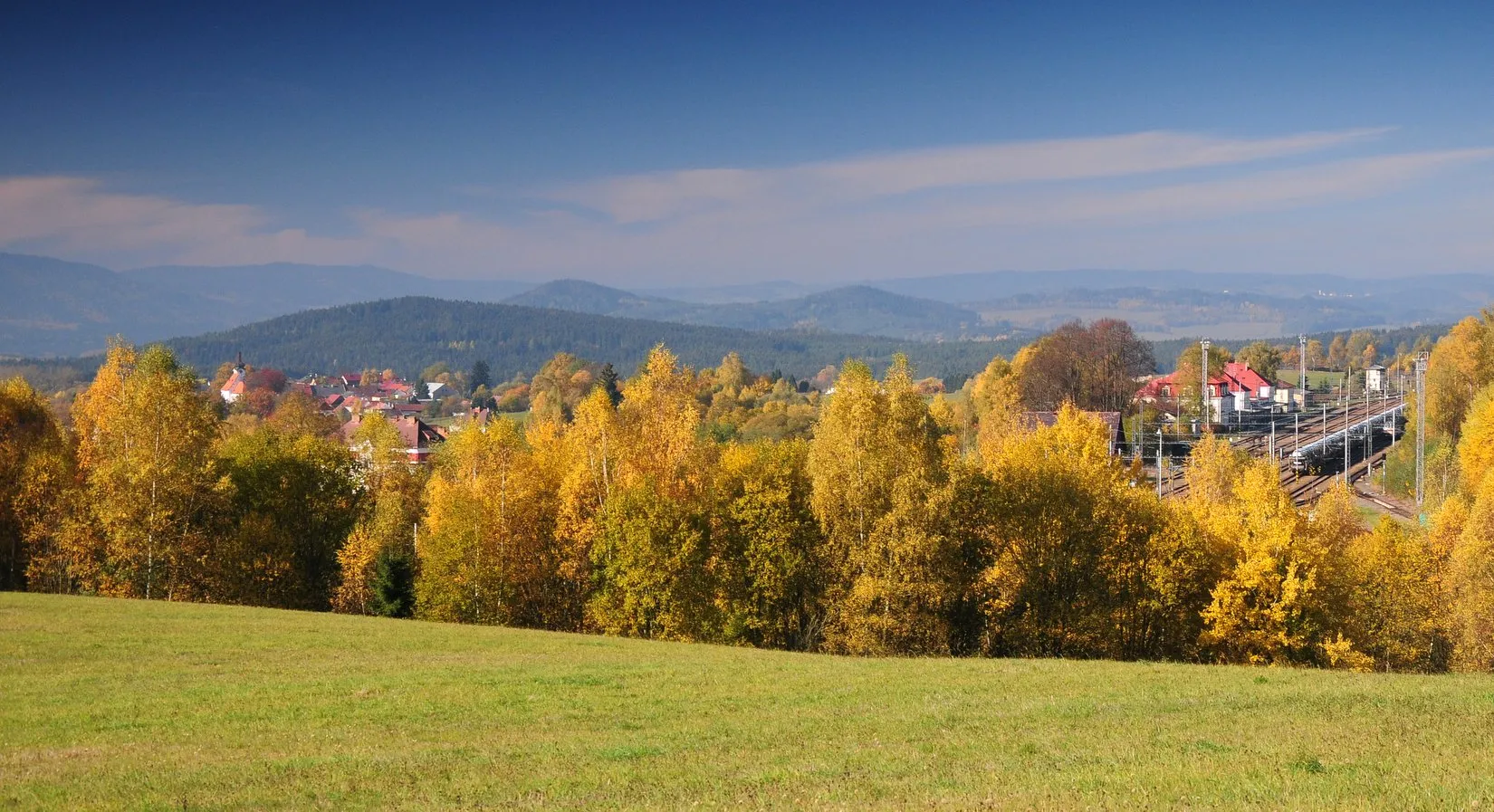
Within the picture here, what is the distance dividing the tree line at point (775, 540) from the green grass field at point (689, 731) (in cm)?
885

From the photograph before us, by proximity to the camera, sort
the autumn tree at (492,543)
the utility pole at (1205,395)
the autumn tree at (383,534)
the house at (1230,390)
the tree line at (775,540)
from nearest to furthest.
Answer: the tree line at (775,540)
the autumn tree at (492,543)
the autumn tree at (383,534)
the utility pole at (1205,395)
the house at (1230,390)

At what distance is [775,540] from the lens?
43.1 m

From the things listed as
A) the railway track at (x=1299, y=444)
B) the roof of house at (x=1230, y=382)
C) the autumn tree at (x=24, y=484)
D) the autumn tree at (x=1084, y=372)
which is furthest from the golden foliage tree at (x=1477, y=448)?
the autumn tree at (x=24, y=484)

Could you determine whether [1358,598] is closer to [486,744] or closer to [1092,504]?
[1092,504]

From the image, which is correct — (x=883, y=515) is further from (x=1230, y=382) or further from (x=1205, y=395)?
(x=1230, y=382)

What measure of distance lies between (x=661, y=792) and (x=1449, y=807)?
9.84 m

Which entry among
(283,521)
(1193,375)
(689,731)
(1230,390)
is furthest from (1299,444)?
(689,731)

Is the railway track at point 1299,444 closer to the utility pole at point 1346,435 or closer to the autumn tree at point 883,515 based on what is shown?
the utility pole at point 1346,435

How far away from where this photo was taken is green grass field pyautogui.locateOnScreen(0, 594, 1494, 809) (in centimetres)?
1586

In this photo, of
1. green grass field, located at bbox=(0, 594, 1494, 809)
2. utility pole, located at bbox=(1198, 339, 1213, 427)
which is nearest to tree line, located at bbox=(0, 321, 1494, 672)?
green grass field, located at bbox=(0, 594, 1494, 809)

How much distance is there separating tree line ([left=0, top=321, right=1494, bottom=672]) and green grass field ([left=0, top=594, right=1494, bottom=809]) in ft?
29.0

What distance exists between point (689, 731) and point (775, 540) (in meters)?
21.9

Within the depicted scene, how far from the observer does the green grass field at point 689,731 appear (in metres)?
15.9

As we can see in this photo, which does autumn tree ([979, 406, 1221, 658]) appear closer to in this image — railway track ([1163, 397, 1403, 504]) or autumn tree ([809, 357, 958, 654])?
autumn tree ([809, 357, 958, 654])
